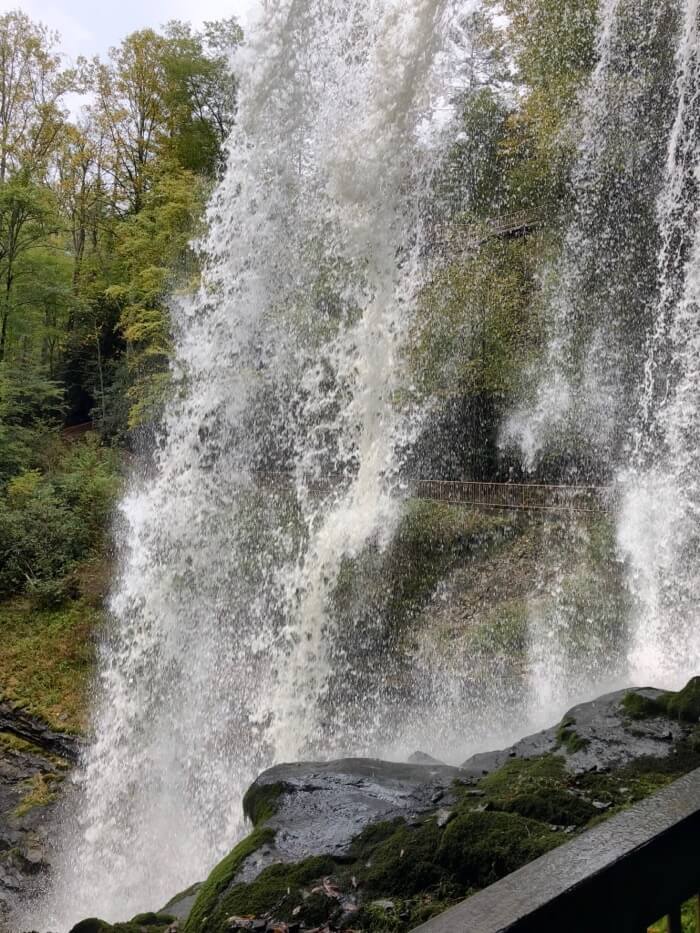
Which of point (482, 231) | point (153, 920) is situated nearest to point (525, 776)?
point (153, 920)

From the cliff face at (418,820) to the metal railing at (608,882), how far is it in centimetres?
206

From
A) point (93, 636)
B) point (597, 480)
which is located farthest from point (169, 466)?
point (597, 480)

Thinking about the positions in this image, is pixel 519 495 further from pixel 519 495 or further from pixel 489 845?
pixel 489 845

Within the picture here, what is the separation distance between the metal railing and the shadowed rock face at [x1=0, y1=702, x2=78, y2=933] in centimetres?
756

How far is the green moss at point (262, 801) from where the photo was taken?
15.0 ft

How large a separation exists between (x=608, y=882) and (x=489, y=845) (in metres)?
2.33

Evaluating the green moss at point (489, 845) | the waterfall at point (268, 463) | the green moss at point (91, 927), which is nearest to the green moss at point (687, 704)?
the green moss at point (489, 845)

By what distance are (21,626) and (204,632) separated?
11.2ft

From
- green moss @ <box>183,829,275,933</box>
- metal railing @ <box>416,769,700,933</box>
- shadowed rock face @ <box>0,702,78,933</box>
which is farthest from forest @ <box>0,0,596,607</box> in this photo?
metal railing @ <box>416,769,700,933</box>

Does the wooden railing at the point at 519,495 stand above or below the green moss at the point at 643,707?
above

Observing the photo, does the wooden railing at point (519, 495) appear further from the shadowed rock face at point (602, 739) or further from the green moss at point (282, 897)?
the green moss at point (282, 897)

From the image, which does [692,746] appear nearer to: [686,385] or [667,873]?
[667,873]

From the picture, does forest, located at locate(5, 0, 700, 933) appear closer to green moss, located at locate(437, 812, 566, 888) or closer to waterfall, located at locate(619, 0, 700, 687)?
waterfall, located at locate(619, 0, 700, 687)

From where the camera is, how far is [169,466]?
40.2ft
